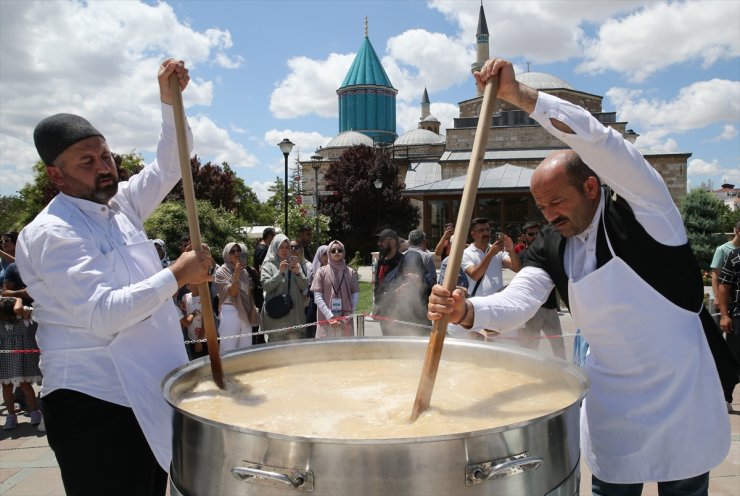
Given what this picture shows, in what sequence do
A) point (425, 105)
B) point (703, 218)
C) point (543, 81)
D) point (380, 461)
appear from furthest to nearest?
point (425, 105)
point (543, 81)
point (703, 218)
point (380, 461)

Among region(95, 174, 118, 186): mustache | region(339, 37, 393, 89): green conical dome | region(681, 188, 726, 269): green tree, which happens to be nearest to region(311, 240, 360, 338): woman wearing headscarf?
region(95, 174, 118, 186): mustache

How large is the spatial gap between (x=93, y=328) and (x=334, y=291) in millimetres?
5026

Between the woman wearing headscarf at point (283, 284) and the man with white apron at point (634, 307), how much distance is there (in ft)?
15.6

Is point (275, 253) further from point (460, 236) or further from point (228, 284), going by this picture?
point (460, 236)

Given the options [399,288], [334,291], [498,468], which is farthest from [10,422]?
[498,468]

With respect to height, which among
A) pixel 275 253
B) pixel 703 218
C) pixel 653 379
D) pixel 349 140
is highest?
pixel 349 140

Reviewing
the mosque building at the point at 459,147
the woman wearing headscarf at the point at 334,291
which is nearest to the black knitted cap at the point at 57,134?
the mosque building at the point at 459,147

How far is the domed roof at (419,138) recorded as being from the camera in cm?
5200

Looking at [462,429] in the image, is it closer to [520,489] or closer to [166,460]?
[520,489]

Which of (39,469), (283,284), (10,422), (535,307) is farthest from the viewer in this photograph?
(283,284)

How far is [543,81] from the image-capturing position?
146ft

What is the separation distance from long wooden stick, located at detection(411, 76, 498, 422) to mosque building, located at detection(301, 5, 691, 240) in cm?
187

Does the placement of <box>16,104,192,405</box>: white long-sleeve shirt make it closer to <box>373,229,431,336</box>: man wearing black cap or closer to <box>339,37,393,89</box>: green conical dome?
<box>373,229,431,336</box>: man wearing black cap

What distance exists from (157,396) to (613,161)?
1.82m
